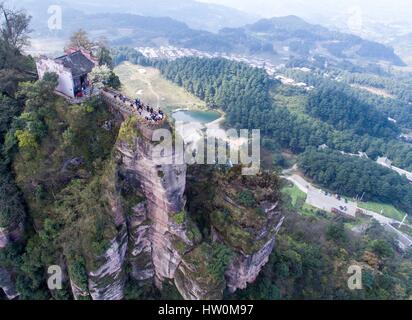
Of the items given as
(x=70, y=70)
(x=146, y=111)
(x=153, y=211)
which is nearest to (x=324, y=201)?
(x=153, y=211)

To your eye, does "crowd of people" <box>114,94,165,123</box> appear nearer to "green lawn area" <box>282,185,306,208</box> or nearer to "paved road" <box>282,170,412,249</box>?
"green lawn area" <box>282,185,306,208</box>

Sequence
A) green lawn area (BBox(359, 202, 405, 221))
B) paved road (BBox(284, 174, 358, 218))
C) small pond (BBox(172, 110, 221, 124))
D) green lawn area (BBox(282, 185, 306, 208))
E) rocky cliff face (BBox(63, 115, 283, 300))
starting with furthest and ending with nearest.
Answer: small pond (BBox(172, 110, 221, 124)) → green lawn area (BBox(359, 202, 405, 221)) → green lawn area (BBox(282, 185, 306, 208)) → paved road (BBox(284, 174, 358, 218)) → rocky cliff face (BBox(63, 115, 283, 300))

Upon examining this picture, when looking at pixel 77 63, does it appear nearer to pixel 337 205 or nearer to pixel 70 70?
pixel 70 70

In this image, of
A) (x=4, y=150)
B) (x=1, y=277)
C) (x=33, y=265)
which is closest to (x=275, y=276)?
(x=33, y=265)

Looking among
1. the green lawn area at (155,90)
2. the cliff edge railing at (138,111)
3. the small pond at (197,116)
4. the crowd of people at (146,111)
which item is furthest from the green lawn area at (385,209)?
the cliff edge railing at (138,111)

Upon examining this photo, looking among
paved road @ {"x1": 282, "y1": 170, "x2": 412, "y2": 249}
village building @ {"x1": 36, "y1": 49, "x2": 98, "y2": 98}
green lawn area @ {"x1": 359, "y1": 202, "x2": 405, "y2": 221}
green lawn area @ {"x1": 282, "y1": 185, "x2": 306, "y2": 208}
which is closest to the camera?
village building @ {"x1": 36, "y1": 49, "x2": 98, "y2": 98}

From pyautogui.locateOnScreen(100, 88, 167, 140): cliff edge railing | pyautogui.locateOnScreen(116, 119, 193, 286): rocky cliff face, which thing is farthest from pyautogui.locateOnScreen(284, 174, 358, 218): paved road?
pyautogui.locateOnScreen(100, 88, 167, 140): cliff edge railing

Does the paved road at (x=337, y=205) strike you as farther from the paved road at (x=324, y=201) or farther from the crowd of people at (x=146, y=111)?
the crowd of people at (x=146, y=111)

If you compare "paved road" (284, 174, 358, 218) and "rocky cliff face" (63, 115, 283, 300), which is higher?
"rocky cliff face" (63, 115, 283, 300)
